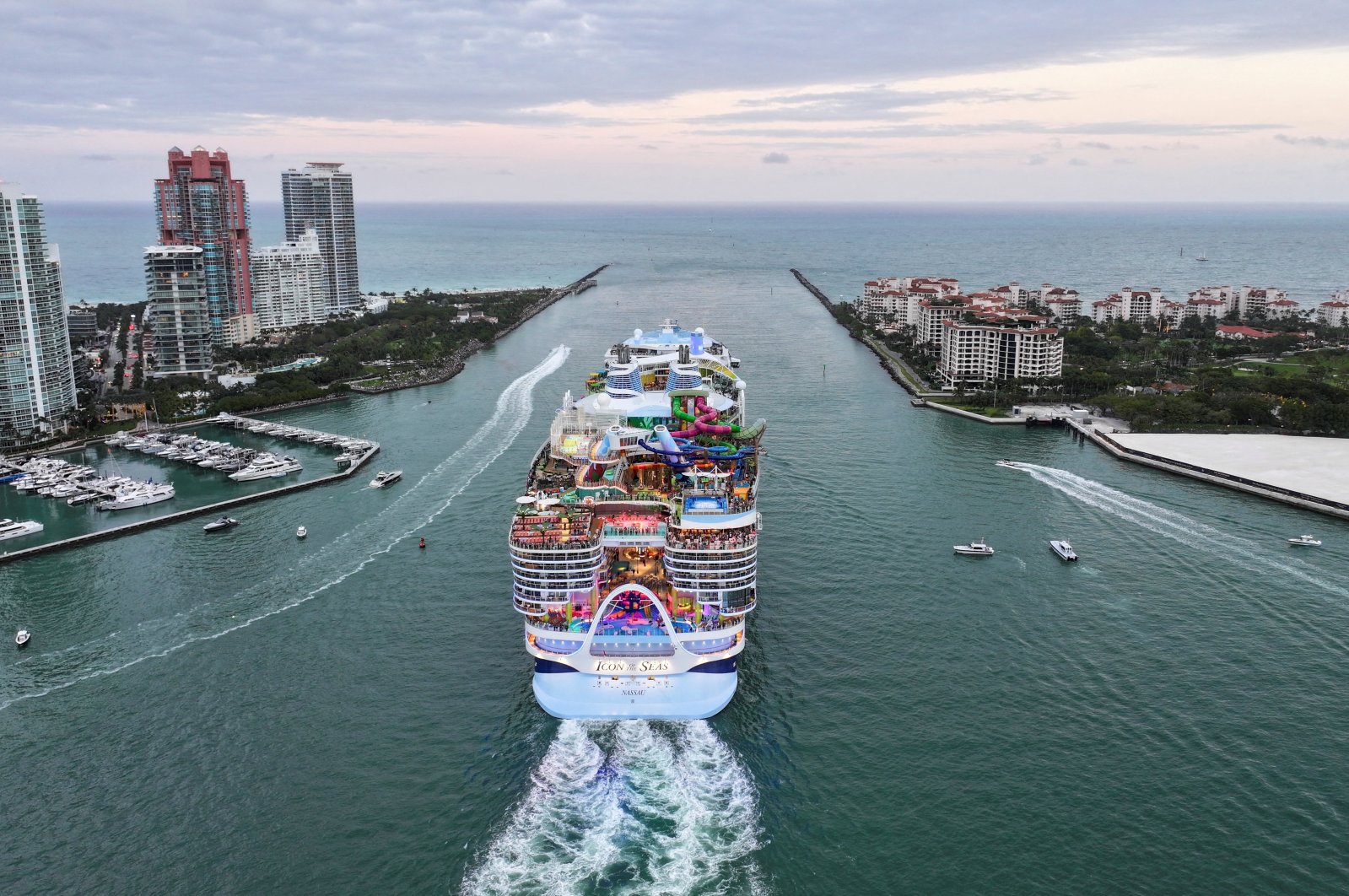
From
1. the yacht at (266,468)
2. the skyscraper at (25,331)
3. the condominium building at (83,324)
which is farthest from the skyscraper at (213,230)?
the yacht at (266,468)

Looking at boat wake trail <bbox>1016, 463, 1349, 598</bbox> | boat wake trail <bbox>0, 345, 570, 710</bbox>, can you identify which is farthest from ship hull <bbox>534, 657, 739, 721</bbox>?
boat wake trail <bbox>1016, 463, 1349, 598</bbox>

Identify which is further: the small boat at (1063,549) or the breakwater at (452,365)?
the breakwater at (452,365)

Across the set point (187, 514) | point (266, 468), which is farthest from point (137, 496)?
point (266, 468)

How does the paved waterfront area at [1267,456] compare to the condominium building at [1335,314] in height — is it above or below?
below

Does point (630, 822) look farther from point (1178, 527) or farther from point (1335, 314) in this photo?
point (1335, 314)

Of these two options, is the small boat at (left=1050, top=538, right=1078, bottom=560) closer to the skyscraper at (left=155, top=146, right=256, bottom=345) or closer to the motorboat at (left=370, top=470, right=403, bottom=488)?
the motorboat at (left=370, top=470, right=403, bottom=488)

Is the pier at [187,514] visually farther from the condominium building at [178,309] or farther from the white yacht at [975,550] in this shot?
the white yacht at [975,550]
